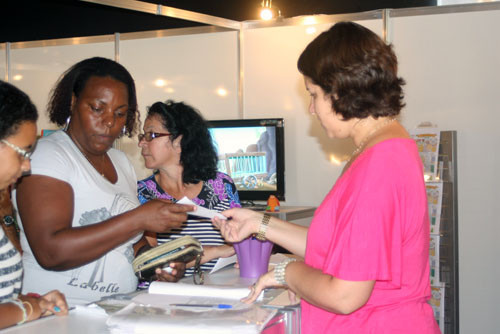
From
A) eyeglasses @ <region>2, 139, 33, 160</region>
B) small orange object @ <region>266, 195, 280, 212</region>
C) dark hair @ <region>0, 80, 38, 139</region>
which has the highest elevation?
dark hair @ <region>0, 80, 38, 139</region>

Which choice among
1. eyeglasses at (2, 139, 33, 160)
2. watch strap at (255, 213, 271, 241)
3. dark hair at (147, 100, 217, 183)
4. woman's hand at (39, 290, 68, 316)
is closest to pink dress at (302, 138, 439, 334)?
watch strap at (255, 213, 271, 241)

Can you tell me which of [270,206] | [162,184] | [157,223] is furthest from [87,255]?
[270,206]

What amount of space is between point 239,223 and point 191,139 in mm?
1154

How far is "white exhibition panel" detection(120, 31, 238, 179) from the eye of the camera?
222 inches

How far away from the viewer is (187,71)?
5.77 metres

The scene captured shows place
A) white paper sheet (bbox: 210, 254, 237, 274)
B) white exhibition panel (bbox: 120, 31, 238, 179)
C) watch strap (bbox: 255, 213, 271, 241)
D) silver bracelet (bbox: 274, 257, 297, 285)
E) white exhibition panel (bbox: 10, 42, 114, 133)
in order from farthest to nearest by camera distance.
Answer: white exhibition panel (bbox: 10, 42, 114, 133) < white exhibition panel (bbox: 120, 31, 238, 179) < white paper sheet (bbox: 210, 254, 237, 274) < watch strap (bbox: 255, 213, 271, 241) < silver bracelet (bbox: 274, 257, 297, 285)

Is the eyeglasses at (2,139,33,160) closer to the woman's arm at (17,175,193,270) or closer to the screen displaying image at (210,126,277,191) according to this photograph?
the woman's arm at (17,175,193,270)

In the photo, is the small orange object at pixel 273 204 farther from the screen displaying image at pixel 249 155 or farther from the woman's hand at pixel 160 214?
the woman's hand at pixel 160 214

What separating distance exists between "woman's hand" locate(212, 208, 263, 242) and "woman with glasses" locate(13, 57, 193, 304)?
23cm

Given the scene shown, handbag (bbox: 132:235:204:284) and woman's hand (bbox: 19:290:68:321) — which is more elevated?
handbag (bbox: 132:235:204:284)

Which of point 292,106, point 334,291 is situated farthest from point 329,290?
point 292,106

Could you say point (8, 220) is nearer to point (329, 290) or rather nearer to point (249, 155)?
point (329, 290)

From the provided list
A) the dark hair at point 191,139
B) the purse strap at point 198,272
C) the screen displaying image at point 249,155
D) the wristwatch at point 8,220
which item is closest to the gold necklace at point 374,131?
the purse strap at point 198,272

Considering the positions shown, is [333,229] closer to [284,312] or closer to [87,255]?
[284,312]
